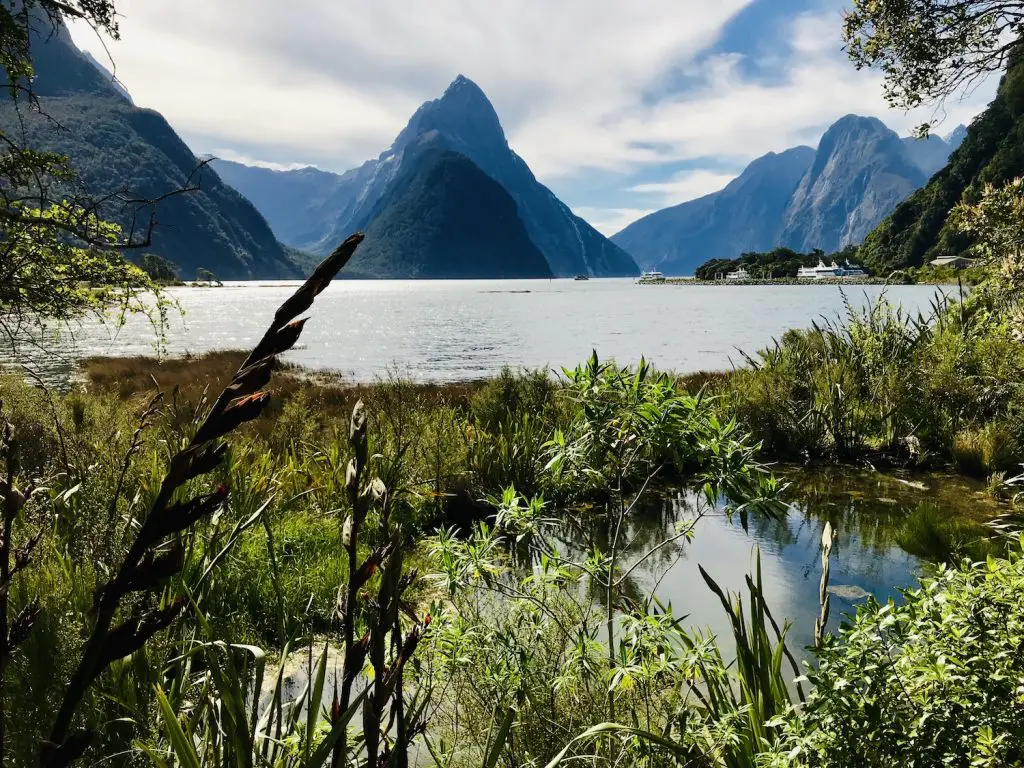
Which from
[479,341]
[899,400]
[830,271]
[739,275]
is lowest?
[899,400]

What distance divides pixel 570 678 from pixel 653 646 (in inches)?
16.6

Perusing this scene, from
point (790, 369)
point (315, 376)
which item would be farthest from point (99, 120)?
point (790, 369)

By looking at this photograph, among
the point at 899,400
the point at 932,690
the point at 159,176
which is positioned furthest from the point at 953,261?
the point at 159,176

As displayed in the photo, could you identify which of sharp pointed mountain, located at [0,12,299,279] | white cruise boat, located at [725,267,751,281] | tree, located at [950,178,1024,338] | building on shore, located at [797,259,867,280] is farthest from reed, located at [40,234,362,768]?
white cruise boat, located at [725,267,751,281]

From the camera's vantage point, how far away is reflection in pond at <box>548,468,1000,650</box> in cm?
622

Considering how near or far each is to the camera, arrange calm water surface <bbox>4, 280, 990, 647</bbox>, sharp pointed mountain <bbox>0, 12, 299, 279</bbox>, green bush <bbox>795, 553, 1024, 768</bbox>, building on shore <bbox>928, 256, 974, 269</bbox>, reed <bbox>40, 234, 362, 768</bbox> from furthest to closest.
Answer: sharp pointed mountain <bbox>0, 12, 299, 279</bbox>
building on shore <bbox>928, 256, 974, 269</bbox>
calm water surface <bbox>4, 280, 990, 647</bbox>
green bush <bbox>795, 553, 1024, 768</bbox>
reed <bbox>40, 234, 362, 768</bbox>

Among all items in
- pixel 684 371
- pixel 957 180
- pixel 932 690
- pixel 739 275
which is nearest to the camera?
pixel 932 690

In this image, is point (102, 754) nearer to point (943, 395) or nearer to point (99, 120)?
point (943, 395)

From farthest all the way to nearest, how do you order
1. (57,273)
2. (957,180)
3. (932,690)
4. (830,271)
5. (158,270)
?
(830,271), (957,180), (158,270), (57,273), (932,690)

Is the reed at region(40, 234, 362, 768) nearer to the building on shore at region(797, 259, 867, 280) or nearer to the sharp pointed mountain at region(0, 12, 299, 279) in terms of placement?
the sharp pointed mountain at region(0, 12, 299, 279)

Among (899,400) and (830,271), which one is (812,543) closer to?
(899,400)

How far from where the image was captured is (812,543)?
791cm

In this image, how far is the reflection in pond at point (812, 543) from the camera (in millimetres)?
6223

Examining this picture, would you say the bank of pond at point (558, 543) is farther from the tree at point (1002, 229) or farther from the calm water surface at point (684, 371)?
the tree at point (1002, 229)
